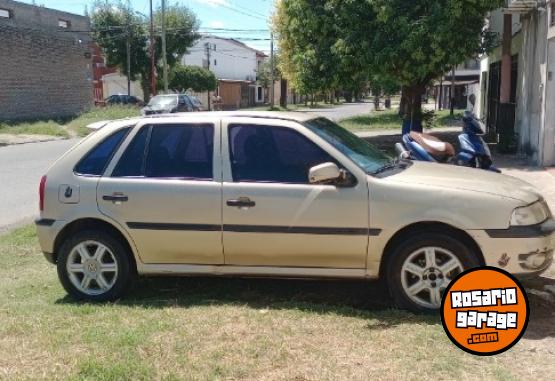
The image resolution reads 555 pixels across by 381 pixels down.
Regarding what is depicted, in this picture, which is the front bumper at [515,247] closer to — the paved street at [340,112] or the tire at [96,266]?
the tire at [96,266]

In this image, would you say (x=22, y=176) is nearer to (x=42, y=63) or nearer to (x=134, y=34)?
(x=42, y=63)

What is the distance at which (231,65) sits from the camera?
242ft

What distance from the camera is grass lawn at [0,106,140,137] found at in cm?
2580

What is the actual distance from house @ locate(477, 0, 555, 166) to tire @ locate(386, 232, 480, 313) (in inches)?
336

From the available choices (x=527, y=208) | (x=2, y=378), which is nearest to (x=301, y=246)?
(x=527, y=208)

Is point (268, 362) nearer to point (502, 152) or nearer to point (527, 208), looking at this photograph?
point (527, 208)

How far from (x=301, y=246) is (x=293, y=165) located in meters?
0.65

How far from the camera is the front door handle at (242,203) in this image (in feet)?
15.8

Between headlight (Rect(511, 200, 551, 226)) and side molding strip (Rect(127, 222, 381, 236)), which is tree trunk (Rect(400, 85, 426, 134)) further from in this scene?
side molding strip (Rect(127, 222, 381, 236))

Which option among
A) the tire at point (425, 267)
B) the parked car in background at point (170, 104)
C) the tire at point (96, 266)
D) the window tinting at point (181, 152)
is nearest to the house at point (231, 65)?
the parked car in background at point (170, 104)

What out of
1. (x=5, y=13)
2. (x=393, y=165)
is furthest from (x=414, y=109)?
(x=5, y=13)

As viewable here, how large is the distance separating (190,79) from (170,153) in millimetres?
50666

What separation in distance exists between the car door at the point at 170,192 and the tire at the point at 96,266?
0.19 metres

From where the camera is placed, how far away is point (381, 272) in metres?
4.80
